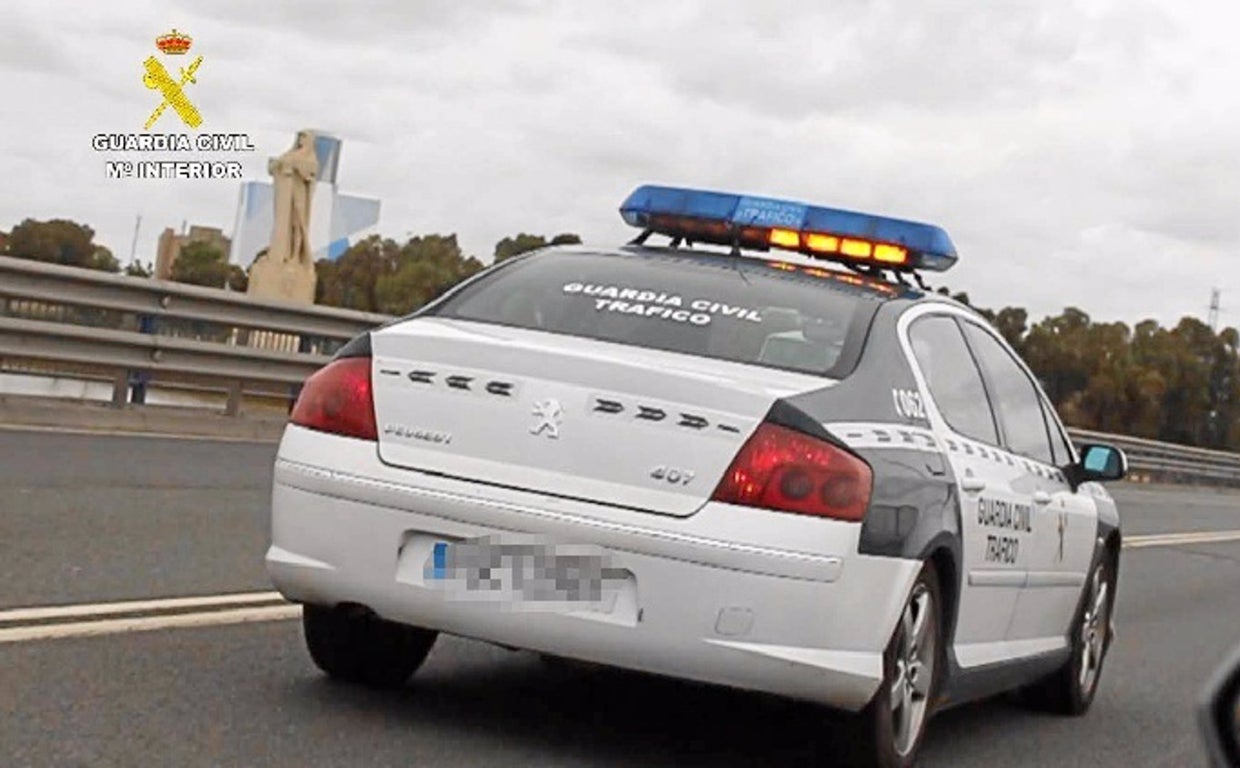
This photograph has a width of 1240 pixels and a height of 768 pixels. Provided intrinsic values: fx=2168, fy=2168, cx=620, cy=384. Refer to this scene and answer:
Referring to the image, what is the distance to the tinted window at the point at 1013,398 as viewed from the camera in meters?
6.84

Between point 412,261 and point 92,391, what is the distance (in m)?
21.3

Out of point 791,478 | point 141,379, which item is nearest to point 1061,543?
point 791,478

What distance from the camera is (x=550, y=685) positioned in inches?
264

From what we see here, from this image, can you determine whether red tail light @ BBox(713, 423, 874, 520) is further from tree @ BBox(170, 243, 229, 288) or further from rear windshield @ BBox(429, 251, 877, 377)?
tree @ BBox(170, 243, 229, 288)

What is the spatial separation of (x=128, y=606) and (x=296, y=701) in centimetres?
138

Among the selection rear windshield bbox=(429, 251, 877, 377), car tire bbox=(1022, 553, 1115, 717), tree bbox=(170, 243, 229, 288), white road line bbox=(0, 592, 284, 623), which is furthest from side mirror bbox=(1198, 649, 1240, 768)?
tree bbox=(170, 243, 229, 288)

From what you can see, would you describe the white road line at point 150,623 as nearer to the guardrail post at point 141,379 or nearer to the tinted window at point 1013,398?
the tinted window at point 1013,398

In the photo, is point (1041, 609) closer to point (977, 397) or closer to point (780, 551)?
point (977, 397)

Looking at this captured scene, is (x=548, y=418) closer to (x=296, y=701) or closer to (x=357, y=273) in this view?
(x=296, y=701)

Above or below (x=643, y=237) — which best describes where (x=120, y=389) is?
below

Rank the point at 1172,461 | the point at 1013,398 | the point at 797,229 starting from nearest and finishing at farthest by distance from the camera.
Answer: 1. the point at 797,229
2. the point at 1013,398
3. the point at 1172,461

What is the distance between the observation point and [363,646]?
606cm

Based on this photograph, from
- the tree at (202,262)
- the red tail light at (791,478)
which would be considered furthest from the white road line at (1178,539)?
the tree at (202,262)

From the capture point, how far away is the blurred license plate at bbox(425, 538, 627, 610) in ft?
16.9
